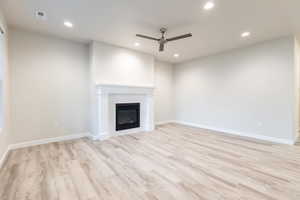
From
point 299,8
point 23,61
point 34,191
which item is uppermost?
point 299,8

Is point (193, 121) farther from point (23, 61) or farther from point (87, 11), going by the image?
point (23, 61)

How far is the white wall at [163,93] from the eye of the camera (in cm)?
654

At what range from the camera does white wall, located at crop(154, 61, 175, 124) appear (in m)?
6.54

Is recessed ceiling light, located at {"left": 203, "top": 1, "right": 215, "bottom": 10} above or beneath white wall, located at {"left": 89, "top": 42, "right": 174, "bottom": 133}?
above

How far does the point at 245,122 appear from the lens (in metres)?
4.64

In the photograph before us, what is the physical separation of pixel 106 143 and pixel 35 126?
Answer: 1.83 meters

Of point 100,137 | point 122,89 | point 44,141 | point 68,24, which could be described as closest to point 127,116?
point 122,89

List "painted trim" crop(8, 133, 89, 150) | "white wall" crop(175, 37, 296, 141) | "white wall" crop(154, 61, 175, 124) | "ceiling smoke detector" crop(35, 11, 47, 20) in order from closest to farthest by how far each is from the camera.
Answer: "ceiling smoke detector" crop(35, 11, 47, 20) < "painted trim" crop(8, 133, 89, 150) < "white wall" crop(175, 37, 296, 141) < "white wall" crop(154, 61, 175, 124)

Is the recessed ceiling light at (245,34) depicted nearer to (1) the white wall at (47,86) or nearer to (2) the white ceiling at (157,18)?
(2) the white ceiling at (157,18)

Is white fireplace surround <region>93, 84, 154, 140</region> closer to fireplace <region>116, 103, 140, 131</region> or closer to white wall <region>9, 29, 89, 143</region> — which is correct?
fireplace <region>116, 103, 140, 131</region>

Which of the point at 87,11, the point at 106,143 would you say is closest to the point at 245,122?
the point at 106,143

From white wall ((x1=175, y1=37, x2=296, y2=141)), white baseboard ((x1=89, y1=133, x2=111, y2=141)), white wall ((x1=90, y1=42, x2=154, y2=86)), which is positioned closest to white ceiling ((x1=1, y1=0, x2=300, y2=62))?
white wall ((x1=90, y1=42, x2=154, y2=86))

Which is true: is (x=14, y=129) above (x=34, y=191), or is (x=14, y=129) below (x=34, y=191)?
above

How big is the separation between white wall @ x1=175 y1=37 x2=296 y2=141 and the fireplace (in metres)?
2.47
